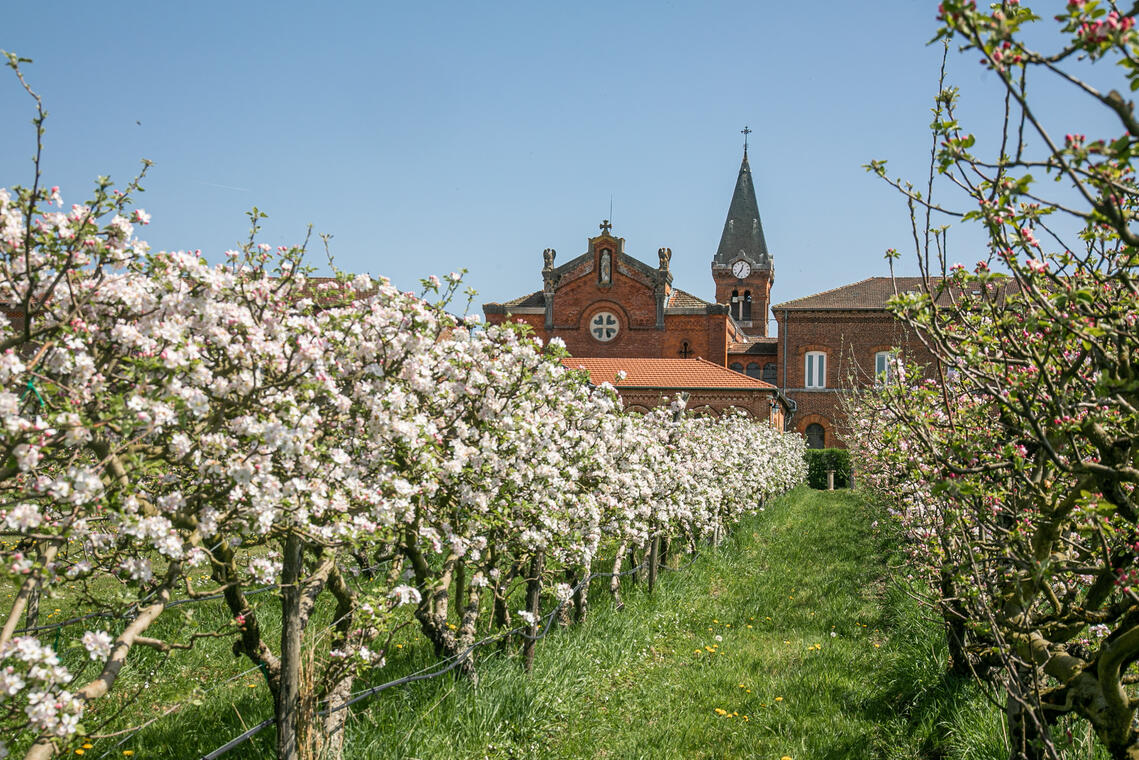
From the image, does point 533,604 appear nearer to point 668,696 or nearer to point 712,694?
point 668,696

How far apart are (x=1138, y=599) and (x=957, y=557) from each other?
78.7 inches

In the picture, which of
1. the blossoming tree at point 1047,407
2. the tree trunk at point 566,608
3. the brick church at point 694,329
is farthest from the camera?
the brick church at point 694,329

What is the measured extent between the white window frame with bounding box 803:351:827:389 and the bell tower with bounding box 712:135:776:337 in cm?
1561

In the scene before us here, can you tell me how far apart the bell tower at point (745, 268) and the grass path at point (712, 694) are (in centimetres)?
5199

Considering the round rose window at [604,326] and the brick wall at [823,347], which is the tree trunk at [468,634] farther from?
the brick wall at [823,347]

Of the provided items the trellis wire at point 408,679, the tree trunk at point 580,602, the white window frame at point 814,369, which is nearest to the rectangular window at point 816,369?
the white window frame at point 814,369

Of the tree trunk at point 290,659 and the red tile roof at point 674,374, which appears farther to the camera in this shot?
the red tile roof at point 674,374

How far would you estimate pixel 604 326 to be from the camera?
41.9 m

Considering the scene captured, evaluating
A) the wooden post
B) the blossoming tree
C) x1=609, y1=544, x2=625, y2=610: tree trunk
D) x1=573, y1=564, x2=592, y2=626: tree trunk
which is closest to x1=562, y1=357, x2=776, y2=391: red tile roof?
the wooden post

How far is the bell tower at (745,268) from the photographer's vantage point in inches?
2381

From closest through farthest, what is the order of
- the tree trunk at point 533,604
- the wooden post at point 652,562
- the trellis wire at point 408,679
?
the trellis wire at point 408,679
the tree trunk at point 533,604
the wooden post at point 652,562

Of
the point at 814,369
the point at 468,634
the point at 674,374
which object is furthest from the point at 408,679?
the point at 814,369

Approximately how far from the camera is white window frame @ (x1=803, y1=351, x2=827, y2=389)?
44.7 m

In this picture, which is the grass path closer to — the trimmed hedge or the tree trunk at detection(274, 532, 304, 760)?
the tree trunk at detection(274, 532, 304, 760)
